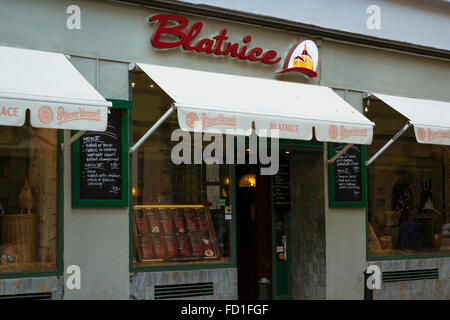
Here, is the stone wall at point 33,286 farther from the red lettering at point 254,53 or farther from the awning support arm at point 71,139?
the red lettering at point 254,53

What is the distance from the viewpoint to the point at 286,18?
383 inches

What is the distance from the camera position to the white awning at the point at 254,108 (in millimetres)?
7492

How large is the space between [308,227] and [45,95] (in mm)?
5216

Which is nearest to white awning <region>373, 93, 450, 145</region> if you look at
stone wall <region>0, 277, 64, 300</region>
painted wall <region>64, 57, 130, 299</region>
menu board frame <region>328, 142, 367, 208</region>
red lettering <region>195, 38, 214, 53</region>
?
menu board frame <region>328, 142, 367, 208</region>

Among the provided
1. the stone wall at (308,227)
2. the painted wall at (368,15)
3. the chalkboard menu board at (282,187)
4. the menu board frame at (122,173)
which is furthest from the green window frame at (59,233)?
the stone wall at (308,227)

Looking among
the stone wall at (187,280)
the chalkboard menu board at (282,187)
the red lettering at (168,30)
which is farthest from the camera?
the chalkboard menu board at (282,187)

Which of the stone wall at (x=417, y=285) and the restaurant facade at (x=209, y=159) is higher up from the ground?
the restaurant facade at (x=209, y=159)

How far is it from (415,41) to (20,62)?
283 inches

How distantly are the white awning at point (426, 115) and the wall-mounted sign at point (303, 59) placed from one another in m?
1.34

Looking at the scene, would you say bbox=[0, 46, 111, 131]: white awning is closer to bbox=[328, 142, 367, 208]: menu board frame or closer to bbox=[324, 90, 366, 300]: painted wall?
bbox=[328, 142, 367, 208]: menu board frame

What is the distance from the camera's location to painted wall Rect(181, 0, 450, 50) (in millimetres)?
9586

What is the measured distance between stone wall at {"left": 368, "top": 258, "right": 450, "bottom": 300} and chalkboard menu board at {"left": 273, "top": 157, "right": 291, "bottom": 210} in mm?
1747
